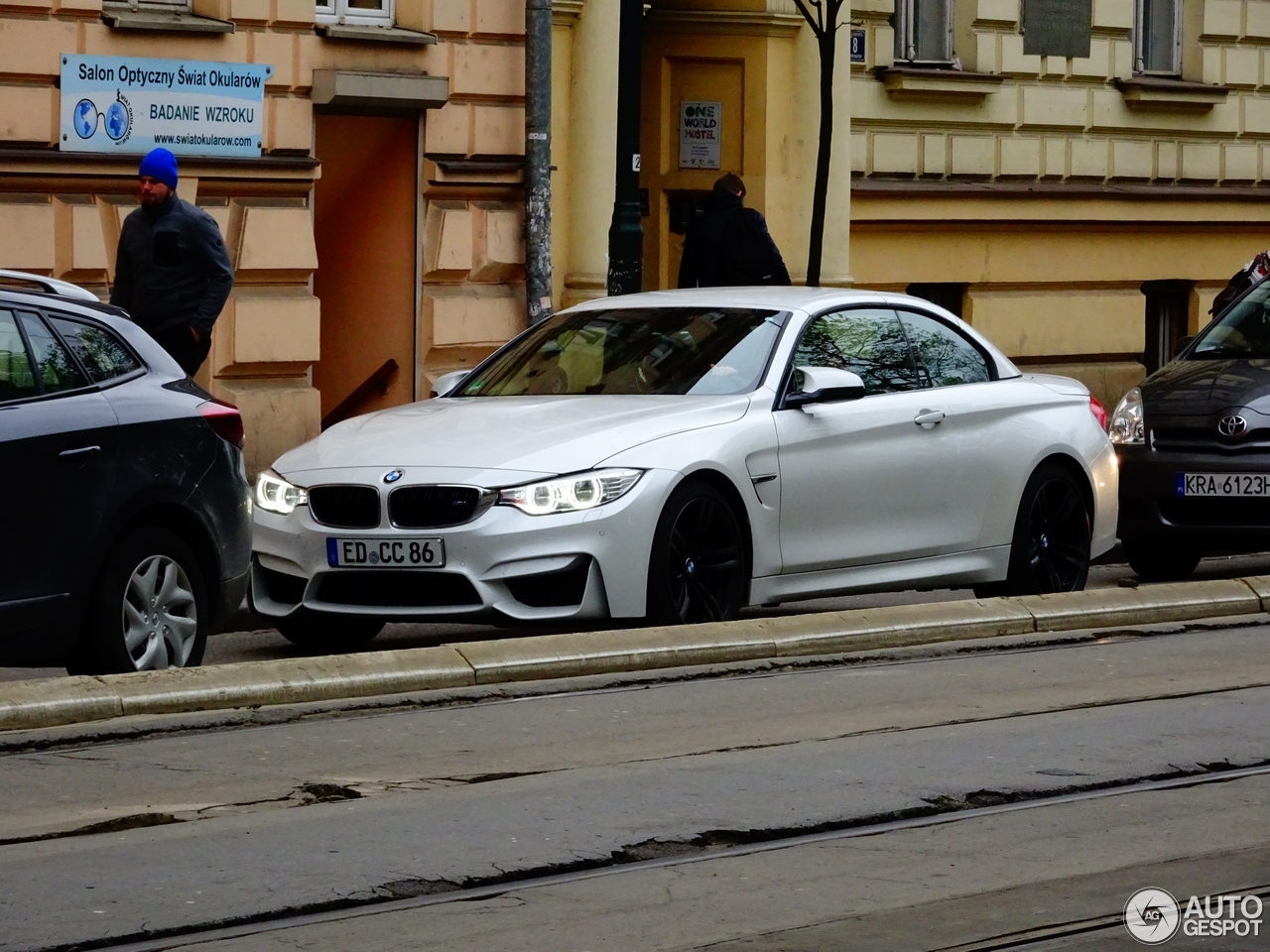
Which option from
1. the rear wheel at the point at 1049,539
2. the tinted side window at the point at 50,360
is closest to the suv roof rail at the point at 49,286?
the tinted side window at the point at 50,360

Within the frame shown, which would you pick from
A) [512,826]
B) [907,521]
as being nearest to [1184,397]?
[907,521]

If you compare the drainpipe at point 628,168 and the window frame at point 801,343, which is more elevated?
the drainpipe at point 628,168

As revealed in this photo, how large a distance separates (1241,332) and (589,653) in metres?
6.44

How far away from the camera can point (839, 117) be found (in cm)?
2194

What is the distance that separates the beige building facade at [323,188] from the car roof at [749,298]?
6.07 m

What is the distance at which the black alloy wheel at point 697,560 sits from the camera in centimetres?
968

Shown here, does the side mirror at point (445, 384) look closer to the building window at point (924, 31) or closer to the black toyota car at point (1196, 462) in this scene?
the black toyota car at point (1196, 462)

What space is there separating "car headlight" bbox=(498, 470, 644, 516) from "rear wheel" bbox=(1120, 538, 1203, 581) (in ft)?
16.7

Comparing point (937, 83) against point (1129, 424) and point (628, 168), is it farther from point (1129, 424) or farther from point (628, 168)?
point (1129, 424)

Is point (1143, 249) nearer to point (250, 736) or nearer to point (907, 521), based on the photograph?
point (907, 521)

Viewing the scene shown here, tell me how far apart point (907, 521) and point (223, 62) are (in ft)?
26.5

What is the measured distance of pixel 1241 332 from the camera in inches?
570

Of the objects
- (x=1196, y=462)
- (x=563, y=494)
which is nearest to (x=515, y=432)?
(x=563, y=494)

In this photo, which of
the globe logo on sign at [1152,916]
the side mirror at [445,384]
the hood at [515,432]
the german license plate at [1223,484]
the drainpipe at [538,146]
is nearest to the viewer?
the globe logo on sign at [1152,916]
